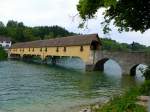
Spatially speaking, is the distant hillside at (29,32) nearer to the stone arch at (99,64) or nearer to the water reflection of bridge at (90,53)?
the water reflection of bridge at (90,53)

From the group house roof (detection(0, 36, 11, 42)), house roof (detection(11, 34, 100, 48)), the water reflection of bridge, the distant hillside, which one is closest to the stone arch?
the water reflection of bridge

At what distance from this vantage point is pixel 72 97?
2283 cm

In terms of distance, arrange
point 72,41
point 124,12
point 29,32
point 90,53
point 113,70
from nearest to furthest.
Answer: point 124,12 < point 90,53 < point 72,41 < point 113,70 < point 29,32

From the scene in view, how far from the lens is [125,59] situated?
4262cm

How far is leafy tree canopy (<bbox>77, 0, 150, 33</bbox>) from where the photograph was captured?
19656mm

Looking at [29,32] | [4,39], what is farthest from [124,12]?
[29,32]

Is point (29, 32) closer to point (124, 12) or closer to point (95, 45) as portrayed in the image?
point (95, 45)

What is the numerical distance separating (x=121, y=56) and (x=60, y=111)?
26.8 metres

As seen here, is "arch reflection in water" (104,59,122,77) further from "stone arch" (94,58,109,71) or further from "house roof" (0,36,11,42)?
"house roof" (0,36,11,42)

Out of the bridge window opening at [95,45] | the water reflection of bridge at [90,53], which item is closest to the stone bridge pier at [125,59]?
the water reflection of bridge at [90,53]

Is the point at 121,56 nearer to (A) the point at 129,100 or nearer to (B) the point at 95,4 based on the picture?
(B) the point at 95,4

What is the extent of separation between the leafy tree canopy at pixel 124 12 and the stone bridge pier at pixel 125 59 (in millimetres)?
17003

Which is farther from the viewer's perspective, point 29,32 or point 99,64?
point 29,32

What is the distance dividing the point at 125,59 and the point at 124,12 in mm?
22785
